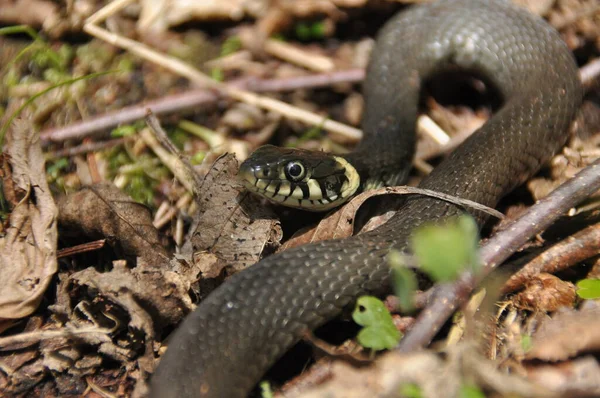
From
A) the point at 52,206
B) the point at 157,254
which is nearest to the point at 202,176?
the point at 157,254

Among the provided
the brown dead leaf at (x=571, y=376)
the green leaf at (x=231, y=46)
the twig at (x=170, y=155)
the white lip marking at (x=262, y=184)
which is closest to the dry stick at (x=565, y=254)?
the brown dead leaf at (x=571, y=376)

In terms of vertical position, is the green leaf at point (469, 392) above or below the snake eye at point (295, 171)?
above

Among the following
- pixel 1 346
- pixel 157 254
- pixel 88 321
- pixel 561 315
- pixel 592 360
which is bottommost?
pixel 1 346

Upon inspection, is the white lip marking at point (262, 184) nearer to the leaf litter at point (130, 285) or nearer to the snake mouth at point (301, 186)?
the snake mouth at point (301, 186)

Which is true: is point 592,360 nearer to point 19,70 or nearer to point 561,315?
point 561,315

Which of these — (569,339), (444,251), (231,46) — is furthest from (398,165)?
(444,251)

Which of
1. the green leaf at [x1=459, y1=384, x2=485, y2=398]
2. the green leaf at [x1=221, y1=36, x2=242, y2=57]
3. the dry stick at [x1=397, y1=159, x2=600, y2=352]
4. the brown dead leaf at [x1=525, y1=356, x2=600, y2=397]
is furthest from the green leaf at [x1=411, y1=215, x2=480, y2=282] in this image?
the green leaf at [x1=221, y1=36, x2=242, y2=57]
